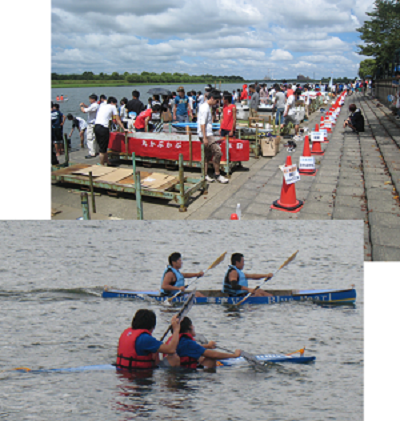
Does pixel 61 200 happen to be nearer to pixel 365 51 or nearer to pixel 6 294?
pixel 6 294

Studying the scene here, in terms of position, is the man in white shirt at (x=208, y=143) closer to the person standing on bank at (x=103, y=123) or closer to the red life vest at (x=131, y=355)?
the person standing on bank at (x=103, y=123)

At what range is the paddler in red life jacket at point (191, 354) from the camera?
13.9 ft

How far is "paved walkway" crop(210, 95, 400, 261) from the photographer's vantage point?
238 inches

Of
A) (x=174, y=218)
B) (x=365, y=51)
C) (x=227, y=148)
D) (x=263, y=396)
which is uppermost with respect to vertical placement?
(x=365, y=51)

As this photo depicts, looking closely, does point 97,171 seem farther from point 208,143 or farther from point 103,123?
point 208,143

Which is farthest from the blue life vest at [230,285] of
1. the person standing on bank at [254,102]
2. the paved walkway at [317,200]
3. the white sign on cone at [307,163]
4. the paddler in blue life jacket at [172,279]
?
the person standing on bank at [254,102]

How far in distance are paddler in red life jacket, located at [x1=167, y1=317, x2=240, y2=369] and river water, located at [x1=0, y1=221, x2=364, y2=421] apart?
0.38 ft

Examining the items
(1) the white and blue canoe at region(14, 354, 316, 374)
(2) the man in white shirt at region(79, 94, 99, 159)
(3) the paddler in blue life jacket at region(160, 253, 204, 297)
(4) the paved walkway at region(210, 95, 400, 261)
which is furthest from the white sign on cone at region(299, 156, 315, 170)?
(2) the man in white shirt at region(79, 94, 99, 159)

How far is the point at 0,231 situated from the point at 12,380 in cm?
548

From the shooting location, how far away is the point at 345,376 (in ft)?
13.9

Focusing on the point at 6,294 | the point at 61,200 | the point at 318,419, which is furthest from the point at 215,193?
the point at 318,419

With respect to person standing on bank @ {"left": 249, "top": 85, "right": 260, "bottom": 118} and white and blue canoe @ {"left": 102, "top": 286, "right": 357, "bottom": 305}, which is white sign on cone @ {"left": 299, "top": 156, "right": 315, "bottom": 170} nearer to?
white and blue canoe @ {"left": 102, "top": 286, "right": 357, "bottom": 305}

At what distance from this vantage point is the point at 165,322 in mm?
5410

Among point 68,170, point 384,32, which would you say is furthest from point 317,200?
point 384,32
